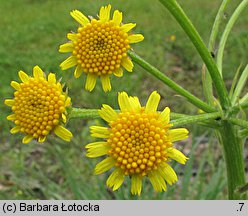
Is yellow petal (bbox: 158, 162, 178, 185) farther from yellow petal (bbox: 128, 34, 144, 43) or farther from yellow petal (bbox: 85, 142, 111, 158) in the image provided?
yellow petal (bbox: 128, 34, 144, 43)

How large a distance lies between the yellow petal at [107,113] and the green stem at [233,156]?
353 millimetres

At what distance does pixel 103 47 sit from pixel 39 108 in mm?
268

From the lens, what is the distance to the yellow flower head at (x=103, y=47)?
1.47m

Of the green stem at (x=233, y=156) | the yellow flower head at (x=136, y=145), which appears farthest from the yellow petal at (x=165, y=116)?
the green stem at (x=233, y=156)

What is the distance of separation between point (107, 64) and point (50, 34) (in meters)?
4.24

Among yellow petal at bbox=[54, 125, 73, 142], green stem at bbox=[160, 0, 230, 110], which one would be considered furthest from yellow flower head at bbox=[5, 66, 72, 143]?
green stem at bbox=[160, 0, 230, 110]

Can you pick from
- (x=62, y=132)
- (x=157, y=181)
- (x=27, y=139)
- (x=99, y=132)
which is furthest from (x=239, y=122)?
(x=27, y=139)

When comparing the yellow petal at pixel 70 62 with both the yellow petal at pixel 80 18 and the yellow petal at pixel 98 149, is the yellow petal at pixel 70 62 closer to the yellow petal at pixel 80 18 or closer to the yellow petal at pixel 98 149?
the yellow petal at pixel 80 18

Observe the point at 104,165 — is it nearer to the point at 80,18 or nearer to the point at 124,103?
the point at 124,103

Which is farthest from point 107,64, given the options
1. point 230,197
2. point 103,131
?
point 230,197

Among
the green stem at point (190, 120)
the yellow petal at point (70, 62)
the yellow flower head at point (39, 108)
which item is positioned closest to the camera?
the green stem at point (190, 120)

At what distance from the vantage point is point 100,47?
4.94ft

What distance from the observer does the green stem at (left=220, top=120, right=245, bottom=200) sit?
1512mm

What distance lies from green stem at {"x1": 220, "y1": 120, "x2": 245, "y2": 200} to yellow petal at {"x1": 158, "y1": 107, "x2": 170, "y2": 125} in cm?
23
